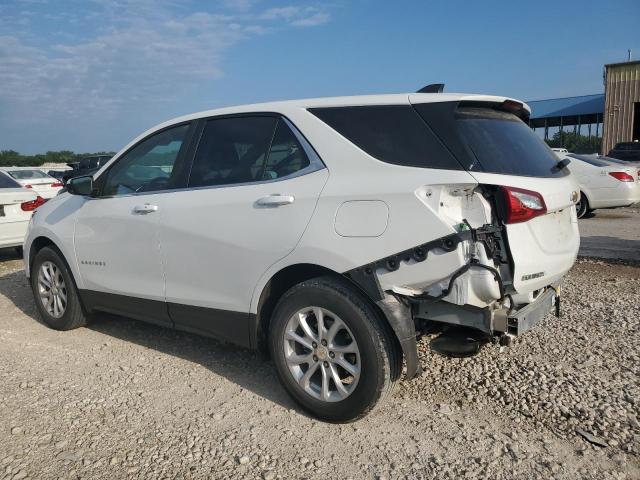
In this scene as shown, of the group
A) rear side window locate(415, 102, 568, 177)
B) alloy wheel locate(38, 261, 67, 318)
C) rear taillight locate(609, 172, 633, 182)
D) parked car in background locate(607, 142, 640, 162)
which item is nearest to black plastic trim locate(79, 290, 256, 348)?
alloy wheel locate(38, 261, 67, 318)

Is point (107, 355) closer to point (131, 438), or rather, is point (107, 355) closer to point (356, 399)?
point (131, 438)

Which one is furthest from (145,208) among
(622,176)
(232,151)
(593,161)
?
(593,161)

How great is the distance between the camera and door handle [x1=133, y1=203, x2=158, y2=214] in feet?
13.6

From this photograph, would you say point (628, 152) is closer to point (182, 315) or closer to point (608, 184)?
point (608, 184)


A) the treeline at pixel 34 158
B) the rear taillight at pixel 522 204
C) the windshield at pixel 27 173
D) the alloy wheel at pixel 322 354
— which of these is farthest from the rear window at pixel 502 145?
the treeline at pixel 34 158

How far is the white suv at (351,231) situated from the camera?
2977 millimetres

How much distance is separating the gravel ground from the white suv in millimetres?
347

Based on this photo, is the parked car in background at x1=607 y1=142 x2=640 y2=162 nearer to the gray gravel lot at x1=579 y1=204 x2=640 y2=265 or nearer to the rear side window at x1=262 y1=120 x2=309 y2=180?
the gray gravel lot at x1=579 y1=204 x2=640 y2=265

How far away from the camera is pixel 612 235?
9977mm

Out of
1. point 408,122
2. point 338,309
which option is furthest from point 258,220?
point 408,122

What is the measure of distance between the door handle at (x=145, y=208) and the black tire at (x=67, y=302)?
1244 millimetres

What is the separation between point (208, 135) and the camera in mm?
4078

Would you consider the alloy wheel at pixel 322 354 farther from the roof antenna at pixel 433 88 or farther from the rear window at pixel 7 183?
→ the rear window at pixel 7 183

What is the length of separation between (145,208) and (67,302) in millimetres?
1536
